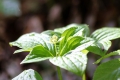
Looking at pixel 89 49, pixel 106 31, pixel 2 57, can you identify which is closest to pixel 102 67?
pixel 89 49

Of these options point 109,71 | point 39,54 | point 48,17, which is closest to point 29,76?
point 39,54

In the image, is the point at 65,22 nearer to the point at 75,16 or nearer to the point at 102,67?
the point at 75,16

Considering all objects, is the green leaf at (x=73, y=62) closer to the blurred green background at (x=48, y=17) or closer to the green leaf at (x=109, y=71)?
the green leaf at (x=109, y=71)

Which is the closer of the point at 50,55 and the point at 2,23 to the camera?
the point at 50,55

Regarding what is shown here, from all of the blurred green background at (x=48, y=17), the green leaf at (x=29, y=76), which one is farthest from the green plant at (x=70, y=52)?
the blurred green background at (x=48, y=17)

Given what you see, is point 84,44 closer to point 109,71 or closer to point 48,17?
point 109,71

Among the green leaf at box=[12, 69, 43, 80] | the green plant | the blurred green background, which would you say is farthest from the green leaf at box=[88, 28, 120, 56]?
the blurred green background
